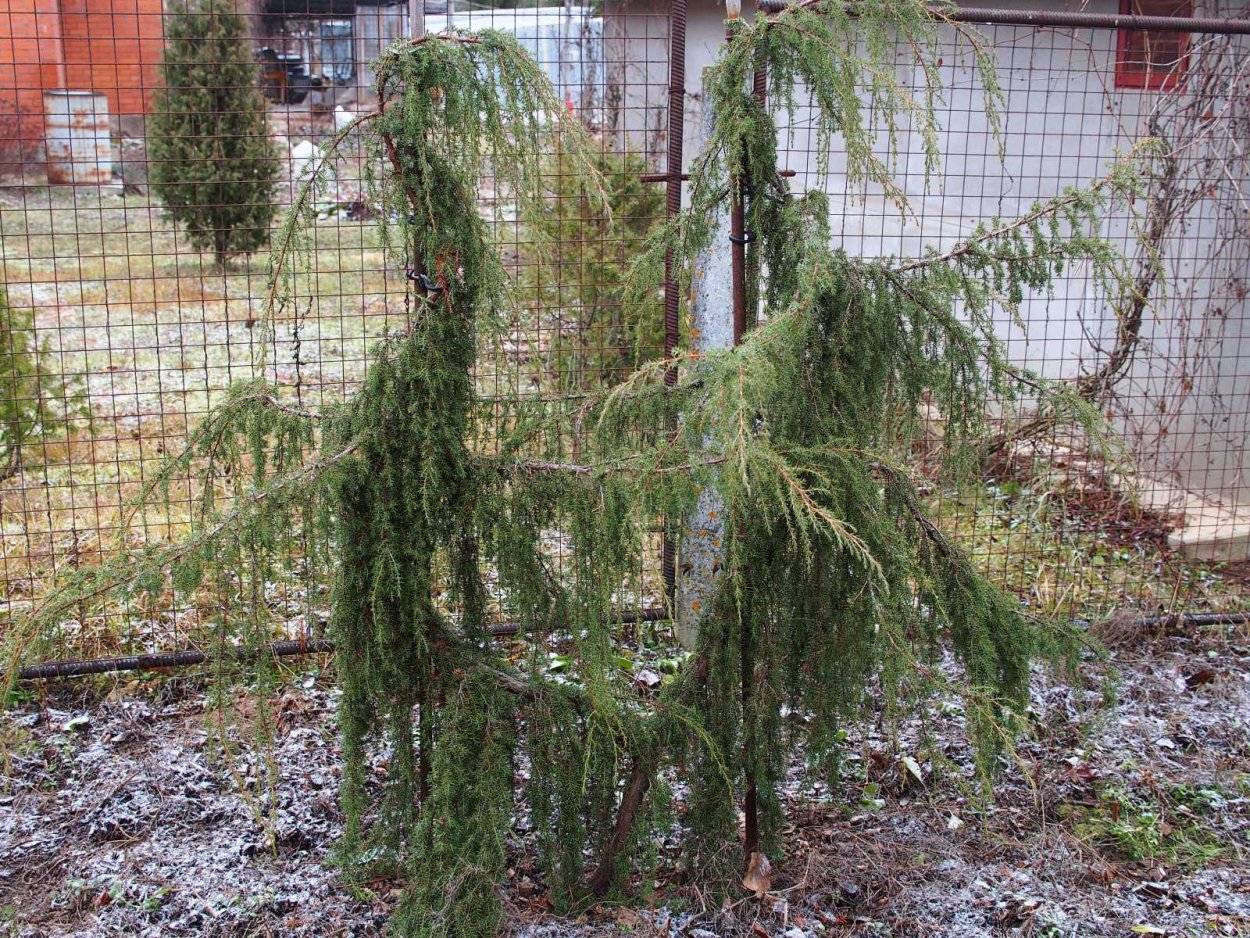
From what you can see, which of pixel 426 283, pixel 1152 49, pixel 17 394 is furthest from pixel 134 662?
pixel 1152 49

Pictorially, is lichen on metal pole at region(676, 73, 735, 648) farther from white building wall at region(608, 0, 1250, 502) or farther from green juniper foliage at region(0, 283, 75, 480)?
green juniper foliage at region(0, 283, 75, 480)

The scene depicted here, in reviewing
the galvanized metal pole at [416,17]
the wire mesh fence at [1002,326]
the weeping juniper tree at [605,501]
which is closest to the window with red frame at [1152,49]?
the wire mesh fence at [1002,326]

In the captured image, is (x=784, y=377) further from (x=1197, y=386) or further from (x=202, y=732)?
(x=1197, y=386)

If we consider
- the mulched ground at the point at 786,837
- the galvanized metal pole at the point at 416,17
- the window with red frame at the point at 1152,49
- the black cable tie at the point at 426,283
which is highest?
the window with red frame at the point at 1152,49

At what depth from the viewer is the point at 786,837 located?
3.45m

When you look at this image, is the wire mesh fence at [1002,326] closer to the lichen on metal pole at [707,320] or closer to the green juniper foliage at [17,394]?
the green juniper foliage at [17,394]

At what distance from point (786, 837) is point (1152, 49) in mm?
4822

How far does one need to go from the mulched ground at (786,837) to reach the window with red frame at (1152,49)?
3417mm

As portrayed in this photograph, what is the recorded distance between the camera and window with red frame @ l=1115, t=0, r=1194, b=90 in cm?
580

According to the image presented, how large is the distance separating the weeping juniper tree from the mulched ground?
0.21 meters

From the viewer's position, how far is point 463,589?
2969mm

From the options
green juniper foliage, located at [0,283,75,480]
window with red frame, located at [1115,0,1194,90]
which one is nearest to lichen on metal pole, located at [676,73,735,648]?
green juniper foliage, located at [0,283,75,480]

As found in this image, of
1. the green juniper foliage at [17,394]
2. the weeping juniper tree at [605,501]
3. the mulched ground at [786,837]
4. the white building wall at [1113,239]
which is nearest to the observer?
the weeping juniper tree at [605,501]

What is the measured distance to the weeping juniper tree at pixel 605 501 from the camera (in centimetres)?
265
